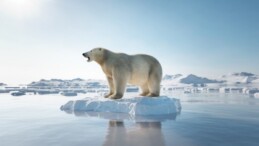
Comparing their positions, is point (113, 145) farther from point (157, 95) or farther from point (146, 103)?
point (157, 95)

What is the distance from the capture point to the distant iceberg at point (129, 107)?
7.55m

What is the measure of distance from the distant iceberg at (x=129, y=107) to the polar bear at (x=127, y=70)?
39 cm

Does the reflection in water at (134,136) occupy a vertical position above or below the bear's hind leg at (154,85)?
below

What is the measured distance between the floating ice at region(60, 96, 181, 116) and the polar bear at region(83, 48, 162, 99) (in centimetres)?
36

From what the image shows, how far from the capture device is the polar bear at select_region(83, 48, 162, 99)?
8.20m

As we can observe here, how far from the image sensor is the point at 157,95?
898 cm

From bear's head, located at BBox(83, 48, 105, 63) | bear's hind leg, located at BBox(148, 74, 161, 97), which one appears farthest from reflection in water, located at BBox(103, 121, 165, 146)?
bear's head, located at BBox(83, 48, 105, 63)

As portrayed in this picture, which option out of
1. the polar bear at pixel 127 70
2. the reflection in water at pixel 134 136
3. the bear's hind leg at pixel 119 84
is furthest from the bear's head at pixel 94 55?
the reflection in water at pixel 134 136

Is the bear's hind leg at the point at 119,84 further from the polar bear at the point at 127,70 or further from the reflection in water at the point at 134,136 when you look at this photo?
the reflection in water at the point at 134,136

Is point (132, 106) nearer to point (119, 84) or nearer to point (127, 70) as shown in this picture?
point (119, 84)

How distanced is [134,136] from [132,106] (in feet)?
10.7

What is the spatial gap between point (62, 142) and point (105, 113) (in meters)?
3.91

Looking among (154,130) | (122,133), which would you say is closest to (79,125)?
(122,133)

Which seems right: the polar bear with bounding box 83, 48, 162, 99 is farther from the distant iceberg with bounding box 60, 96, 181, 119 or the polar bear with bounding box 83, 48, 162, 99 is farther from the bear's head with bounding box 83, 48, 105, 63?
the distant iceberg with bounding box 60, 96, 181, 119
